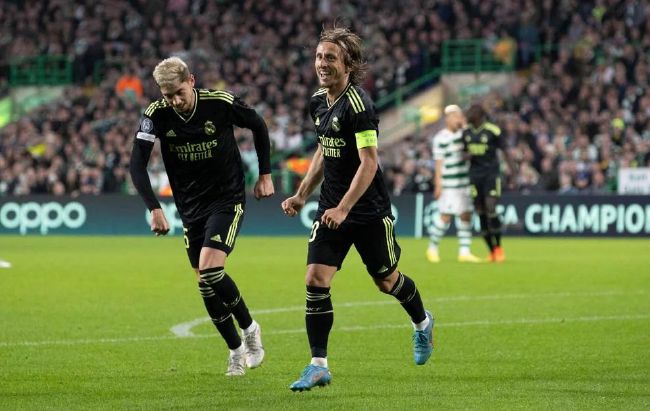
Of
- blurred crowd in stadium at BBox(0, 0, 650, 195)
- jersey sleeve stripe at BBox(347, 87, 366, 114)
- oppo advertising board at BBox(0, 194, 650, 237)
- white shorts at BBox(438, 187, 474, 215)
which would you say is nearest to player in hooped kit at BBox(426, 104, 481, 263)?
white shorts at BBox(438, 187, 474, 215)

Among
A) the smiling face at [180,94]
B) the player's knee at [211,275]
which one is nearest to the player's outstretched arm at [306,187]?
the player's knee at [211,275]

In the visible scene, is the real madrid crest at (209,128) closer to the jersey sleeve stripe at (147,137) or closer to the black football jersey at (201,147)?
the black football jersey at (201,147)

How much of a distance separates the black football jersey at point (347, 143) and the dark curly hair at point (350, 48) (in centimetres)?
12

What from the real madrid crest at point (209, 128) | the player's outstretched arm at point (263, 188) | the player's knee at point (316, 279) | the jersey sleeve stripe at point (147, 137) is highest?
the real madrid crest at point (209, 128)

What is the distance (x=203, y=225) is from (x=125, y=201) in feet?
72.1

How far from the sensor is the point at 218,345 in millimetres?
10445

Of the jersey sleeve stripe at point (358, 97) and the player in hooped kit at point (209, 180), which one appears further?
the player in hooped kit at point (209, 180)

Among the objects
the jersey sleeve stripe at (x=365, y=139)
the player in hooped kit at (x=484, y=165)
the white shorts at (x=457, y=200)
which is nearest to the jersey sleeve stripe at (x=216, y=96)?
the jersey sleeve stripe at (x=365, y=139)

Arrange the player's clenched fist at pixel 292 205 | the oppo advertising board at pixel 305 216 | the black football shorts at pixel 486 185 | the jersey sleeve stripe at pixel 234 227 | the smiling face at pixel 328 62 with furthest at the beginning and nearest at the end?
the oppo advertising board at pixel 305 216, the black football shorts at pixel 486 185, the jersey sleeve stripe at pixel 234 227, the player's clenched fist at pixel 292 205, the smiling face at pixel 328 62

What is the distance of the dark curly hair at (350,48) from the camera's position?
8180 millimetres

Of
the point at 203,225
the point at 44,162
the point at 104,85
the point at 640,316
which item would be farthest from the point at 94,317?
the point at 104,85

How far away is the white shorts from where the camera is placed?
67.3ft

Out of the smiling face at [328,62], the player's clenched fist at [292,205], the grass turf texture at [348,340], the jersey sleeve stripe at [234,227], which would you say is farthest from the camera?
the jersey sleeve stripe at [234,227]

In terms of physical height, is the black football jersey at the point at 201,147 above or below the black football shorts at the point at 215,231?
above
